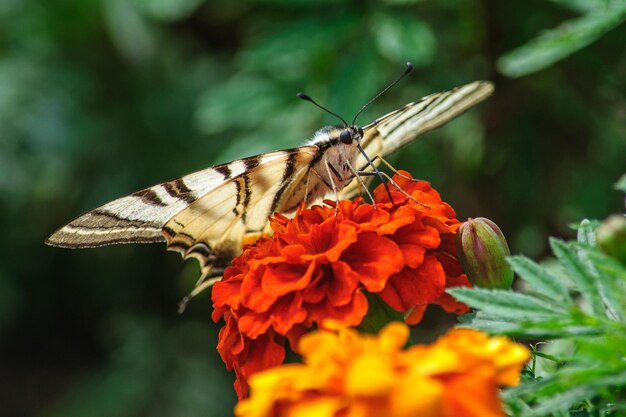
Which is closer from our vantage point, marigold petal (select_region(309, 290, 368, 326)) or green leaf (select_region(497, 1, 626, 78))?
marigold petal (select_region(309, 290, 368, 326))

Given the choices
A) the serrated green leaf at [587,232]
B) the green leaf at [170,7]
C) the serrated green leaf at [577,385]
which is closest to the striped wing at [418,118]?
the serrated green leaf at [587,232]

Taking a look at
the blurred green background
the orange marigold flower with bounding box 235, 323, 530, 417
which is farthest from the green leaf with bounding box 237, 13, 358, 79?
the orange marigold flower with bounding box 235, 323, 530, 417

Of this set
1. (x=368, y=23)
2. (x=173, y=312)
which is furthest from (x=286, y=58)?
(x=173, y=312)

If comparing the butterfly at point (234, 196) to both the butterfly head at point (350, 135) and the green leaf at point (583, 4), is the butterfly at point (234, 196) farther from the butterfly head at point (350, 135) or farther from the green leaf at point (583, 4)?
the green leaf at point (583, 4)

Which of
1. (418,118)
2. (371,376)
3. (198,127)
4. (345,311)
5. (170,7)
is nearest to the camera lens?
(371,376)

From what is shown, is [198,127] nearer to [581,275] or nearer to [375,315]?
[375,315]

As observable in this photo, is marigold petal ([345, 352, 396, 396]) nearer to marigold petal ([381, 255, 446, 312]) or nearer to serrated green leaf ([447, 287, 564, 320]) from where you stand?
serrated green leaf ([447, 287, 564, 320])

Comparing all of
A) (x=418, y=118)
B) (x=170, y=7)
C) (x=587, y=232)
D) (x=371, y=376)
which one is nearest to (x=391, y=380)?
(x=371, y=376)
